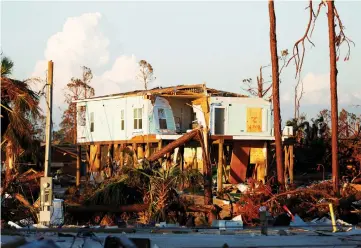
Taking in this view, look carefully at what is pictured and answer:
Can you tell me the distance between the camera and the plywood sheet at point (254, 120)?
36388mm

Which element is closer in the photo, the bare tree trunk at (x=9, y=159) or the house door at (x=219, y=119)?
the bare tree trunk at (x=9, y=159)

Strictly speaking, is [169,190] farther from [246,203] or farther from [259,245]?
[259,245]

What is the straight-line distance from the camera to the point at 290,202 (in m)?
19.2

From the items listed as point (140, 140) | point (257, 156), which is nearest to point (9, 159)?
point (140, 140)

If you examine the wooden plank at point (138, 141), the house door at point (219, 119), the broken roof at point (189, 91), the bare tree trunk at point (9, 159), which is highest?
the broken roof at point (189, 91)

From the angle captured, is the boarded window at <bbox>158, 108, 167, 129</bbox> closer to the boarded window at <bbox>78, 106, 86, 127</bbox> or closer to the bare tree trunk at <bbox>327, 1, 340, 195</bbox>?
the boarded window at <bbox>78, 106, 86, 127</bbox>

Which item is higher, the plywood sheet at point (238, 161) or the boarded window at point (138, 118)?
the boarded window at point (138, 118)

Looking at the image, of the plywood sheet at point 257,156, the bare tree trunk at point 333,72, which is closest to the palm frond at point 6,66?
the bare tree trunk at point 333,72

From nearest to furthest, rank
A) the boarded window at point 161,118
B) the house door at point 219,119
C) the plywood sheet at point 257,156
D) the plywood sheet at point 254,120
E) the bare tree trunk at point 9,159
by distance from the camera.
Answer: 1. the bare tree trunk at point 9,159
2. the house door at point 219,119
3. the plywood sheet at point 254,120
4. the boarded window at point 161,118
5. the plywood sheet at point 257,156

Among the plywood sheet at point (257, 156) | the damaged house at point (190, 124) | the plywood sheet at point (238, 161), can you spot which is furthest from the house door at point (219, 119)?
the plywood sheet at point (257, 156)

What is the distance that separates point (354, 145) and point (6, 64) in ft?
65.7

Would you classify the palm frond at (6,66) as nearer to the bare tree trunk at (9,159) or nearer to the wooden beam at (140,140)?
the bare tree trunk at (9,159)

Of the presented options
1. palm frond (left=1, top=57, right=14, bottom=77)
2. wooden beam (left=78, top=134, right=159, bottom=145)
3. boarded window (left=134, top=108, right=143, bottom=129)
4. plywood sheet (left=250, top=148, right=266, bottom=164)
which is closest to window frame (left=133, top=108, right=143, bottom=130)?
boarded window (left=134, top=108, right=143, bottom=129)

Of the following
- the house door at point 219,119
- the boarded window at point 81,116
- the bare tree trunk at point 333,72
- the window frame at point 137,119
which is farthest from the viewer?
the boarded window at point 81,116
